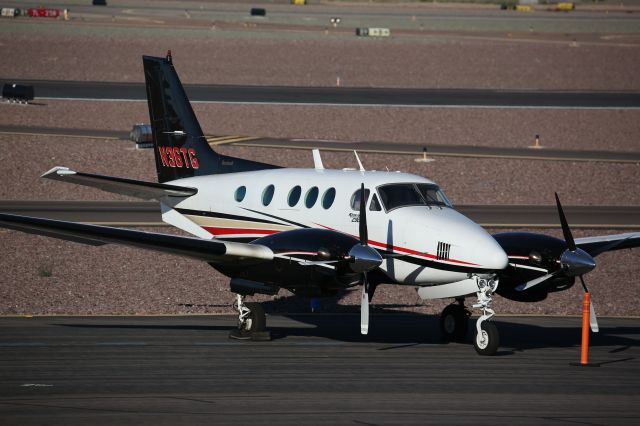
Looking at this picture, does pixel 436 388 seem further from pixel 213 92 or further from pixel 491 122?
pixel 213 92

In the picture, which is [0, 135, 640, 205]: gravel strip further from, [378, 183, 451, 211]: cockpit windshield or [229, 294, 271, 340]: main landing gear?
[229, 294, 271, 340]: main landing gear

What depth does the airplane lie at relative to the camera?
20859 mm

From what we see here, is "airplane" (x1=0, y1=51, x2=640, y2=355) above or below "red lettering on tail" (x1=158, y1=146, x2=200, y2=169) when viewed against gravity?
below

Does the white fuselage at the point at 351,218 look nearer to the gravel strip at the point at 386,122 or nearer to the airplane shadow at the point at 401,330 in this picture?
the airplane shadow at the point at 401,330

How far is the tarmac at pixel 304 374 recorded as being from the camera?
16.4m

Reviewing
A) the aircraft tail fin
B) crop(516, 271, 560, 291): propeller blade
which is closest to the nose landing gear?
crop(516, 271, 560, 291): propeller blade

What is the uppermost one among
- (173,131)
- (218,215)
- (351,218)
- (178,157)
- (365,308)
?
(173,131)

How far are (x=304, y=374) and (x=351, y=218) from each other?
3984mm

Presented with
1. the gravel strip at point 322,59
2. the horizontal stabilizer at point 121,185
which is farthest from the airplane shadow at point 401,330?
the gravel strip at point 322,59

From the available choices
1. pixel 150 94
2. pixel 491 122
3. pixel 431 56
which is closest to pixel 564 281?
pixel 150 94

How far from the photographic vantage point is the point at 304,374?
63.6 ft

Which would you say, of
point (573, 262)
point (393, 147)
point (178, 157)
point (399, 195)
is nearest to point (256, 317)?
point (399, 195)

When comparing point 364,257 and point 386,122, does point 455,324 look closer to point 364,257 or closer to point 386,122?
point 364,257

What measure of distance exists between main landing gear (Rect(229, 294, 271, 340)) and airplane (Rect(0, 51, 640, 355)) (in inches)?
1.0
